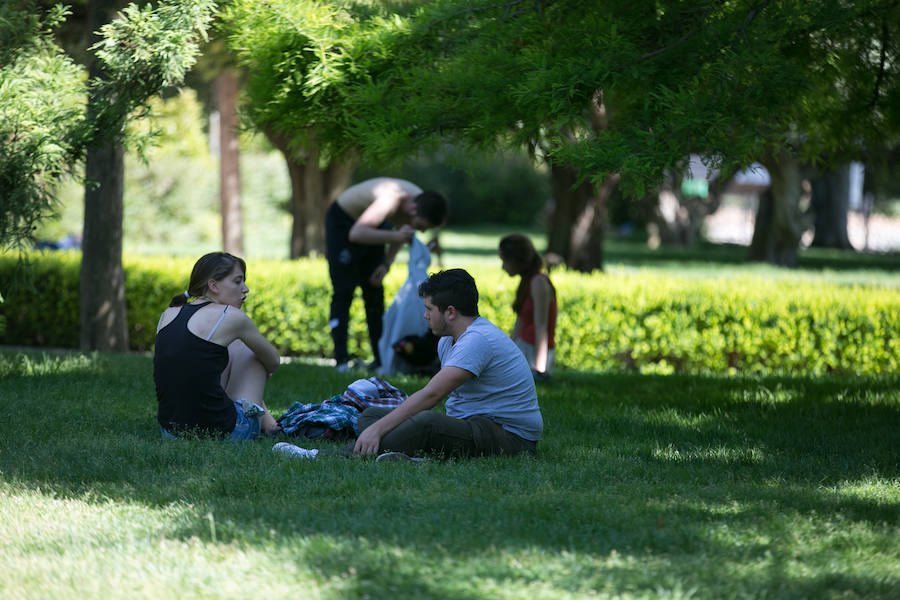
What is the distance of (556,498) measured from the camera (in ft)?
13.7

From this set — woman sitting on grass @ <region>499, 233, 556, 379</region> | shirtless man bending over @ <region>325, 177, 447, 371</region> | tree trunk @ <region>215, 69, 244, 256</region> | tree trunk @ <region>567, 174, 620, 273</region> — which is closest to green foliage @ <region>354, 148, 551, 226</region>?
tree trunk @ <region>215, 69, 244, 256</region>

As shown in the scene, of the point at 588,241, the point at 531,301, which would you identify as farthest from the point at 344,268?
the point at 588,241

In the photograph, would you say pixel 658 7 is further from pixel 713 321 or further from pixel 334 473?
pixel 713 321

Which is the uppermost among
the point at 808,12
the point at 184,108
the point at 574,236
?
the point at 184,108

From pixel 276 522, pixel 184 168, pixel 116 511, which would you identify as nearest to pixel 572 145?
pixel 276 522

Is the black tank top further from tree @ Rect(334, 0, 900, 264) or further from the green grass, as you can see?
tree @ Rect(334, 0, 900, 264)

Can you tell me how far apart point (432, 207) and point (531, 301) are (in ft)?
3.52

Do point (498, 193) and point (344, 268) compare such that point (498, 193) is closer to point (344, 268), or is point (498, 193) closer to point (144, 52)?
point (344, 268)

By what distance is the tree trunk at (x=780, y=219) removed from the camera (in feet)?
62.4

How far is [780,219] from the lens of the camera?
20547 mm

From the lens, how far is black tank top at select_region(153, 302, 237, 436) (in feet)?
16.5

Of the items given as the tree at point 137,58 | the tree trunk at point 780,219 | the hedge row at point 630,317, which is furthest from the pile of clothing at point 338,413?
the tree trunk at point 780,219

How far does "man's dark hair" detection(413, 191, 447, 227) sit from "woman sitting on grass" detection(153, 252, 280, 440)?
2.61 meters

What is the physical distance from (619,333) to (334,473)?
19.5 feet
